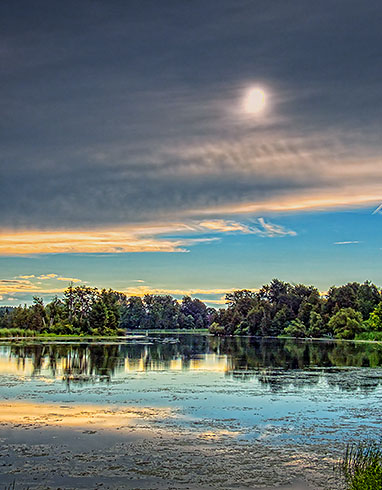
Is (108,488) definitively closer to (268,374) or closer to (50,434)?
(50,434)

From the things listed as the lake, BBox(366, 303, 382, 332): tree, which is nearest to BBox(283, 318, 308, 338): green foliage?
BBox(366, 303, 382, 332): tree

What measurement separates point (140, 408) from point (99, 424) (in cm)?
369

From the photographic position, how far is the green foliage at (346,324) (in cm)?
11025

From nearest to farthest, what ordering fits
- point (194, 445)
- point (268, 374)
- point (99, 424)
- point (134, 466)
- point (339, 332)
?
point (134, 466), point (194, 445), point (99, 424), point (268, 374), point (339, 332)

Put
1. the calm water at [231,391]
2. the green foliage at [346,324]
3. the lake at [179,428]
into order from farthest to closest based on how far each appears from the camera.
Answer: the green foliage at [346,324], the calm water at [231,391], the lake at [179,428]

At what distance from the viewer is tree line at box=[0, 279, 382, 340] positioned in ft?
351

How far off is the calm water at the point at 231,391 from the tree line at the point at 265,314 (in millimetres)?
59802

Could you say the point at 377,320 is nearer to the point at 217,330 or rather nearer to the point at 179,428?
the point at 217,330

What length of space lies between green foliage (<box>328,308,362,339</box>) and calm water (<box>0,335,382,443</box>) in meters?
67.7

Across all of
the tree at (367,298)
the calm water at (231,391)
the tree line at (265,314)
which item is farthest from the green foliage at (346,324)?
the calm water at (231,391)

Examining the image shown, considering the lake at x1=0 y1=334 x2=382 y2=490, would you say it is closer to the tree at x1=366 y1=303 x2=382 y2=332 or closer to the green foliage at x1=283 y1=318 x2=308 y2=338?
the tree at x1=366 y1=303 x2=382 y2=332

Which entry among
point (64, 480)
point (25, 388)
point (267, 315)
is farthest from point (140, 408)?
point (267, 315)

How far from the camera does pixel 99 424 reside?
1900 centimetres

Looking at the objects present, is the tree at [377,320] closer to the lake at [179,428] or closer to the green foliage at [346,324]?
the green foliage at [346,324]
